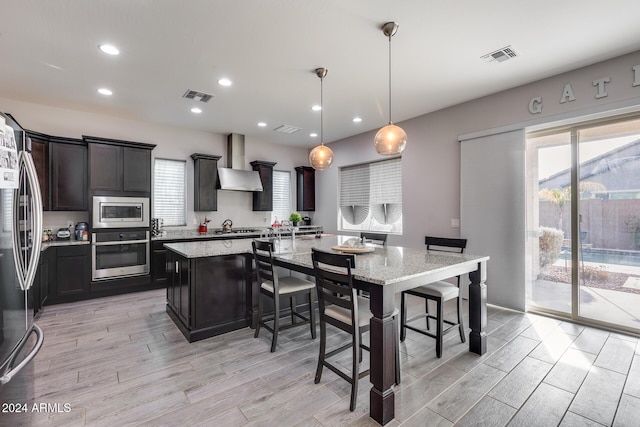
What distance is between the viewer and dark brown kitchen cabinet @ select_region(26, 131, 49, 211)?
404 centimetres

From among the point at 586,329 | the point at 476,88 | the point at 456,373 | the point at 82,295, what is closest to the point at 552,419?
the point at 456,373

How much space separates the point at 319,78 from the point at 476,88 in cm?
208

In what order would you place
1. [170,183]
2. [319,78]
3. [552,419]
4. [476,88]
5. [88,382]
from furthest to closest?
1. [170,183]
2. [476,88]
3. [319,78]
4. [88,382]
5. [552,419]

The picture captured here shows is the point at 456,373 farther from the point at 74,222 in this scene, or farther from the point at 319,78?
the point at 74,222

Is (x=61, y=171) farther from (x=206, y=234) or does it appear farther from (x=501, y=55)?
(x=501, y=55)

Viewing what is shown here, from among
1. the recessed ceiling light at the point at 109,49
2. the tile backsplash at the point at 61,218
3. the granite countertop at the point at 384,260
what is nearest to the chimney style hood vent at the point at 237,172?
the tile backsplash at the point at 61,218

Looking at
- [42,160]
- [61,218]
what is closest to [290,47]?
[42,160]

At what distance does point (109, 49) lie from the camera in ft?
9.41

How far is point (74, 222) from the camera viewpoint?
4.66 metres

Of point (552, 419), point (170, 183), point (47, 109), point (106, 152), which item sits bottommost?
point (552, 419)

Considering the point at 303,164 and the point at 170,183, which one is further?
the point at 303,164

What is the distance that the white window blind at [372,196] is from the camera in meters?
5.62

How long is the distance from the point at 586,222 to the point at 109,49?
17.9 ft

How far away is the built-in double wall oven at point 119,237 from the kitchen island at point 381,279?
5.07 feet
